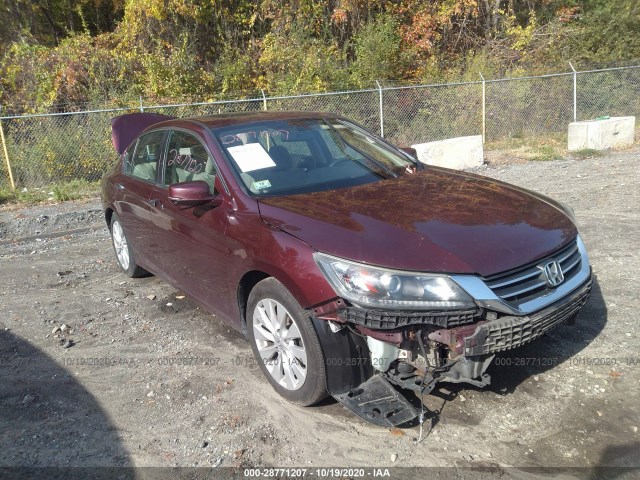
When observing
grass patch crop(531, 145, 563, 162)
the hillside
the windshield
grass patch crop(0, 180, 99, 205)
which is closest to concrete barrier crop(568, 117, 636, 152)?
grass patch crop(531, 145, 563, 162)

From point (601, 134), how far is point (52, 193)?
11.9 meters

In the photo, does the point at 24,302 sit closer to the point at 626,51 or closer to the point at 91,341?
the point at 91,341

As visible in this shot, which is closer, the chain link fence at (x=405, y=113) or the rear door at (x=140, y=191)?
the rear door at (x=140, y=191)

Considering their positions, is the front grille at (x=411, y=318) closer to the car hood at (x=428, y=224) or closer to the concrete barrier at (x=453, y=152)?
the car hood at (x=428, y=224)

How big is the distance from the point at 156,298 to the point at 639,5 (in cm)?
2066

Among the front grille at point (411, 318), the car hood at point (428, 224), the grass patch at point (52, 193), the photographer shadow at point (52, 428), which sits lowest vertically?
the photographer shadow at point (52, 428)

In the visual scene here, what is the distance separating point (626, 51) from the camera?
64.0 feet

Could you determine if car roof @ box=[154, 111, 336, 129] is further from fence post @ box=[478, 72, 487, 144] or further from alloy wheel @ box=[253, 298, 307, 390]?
fence post @ box=[478, 72, 487, 144]

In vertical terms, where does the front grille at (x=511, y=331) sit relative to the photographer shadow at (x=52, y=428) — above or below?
above

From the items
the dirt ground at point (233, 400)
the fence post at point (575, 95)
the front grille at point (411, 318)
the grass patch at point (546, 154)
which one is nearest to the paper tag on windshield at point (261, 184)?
the dirt ground at point (233, 400)

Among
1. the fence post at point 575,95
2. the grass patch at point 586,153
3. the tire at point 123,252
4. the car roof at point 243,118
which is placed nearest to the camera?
the car roof at point 243,118

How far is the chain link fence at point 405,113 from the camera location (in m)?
12.3

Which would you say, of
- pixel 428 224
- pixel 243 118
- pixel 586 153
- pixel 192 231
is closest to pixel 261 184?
pixel 192 231

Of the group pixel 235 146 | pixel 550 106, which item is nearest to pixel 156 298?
pixel 235 146
